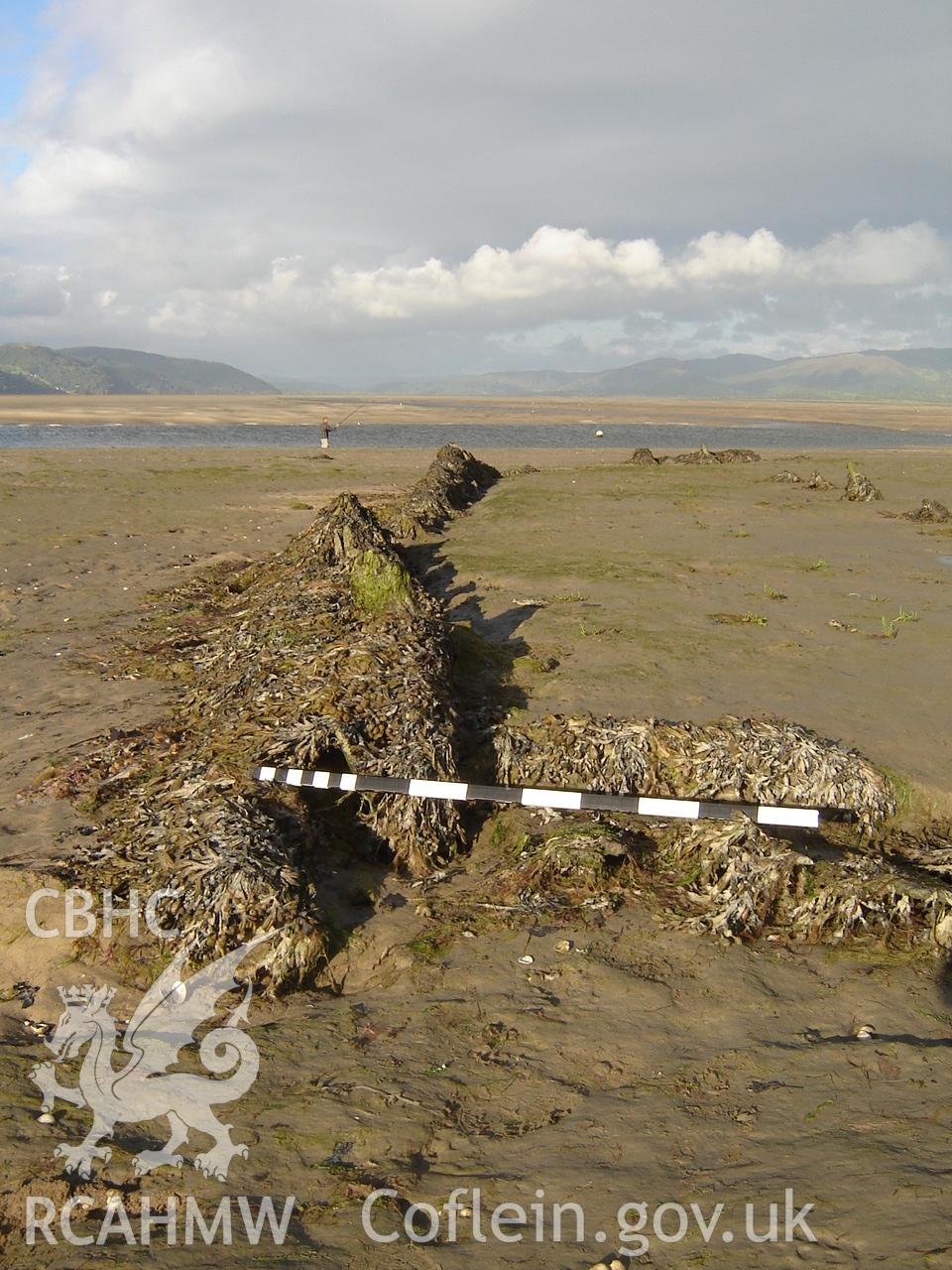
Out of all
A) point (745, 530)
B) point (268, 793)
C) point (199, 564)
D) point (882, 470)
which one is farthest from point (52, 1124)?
point (882, 470)

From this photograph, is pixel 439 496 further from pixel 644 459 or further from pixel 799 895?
pixel 799 895

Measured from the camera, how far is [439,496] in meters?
A: 20.8

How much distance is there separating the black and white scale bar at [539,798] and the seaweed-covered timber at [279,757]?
0.12m

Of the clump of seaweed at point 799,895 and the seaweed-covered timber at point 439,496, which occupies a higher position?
the seaweed-covered timber at point 439,496

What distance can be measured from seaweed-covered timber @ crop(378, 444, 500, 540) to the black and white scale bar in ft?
37.0

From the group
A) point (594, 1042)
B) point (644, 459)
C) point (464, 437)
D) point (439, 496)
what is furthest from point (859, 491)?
point (464, 437)

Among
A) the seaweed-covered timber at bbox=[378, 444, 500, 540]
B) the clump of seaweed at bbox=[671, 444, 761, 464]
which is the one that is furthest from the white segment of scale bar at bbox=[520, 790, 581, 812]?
the clump of seaweed at bbox=[671, 444, 761, 464]

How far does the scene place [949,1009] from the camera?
465 centimetres

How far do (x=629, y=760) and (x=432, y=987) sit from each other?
2.93m

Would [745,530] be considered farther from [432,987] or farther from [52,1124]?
[52,1124]

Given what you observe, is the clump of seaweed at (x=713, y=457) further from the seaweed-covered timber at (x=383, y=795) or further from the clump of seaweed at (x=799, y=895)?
the clump of seaweed at (x=799, y=895)

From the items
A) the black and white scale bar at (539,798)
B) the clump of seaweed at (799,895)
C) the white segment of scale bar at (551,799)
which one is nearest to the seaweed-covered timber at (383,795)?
the clump of seaweed at (799,895)

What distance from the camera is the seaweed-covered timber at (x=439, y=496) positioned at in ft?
58.7

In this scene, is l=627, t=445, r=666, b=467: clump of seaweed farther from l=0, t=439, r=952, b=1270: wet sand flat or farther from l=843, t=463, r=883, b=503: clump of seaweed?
l=0, t=439, r=952, b=1270: wet sand flat
